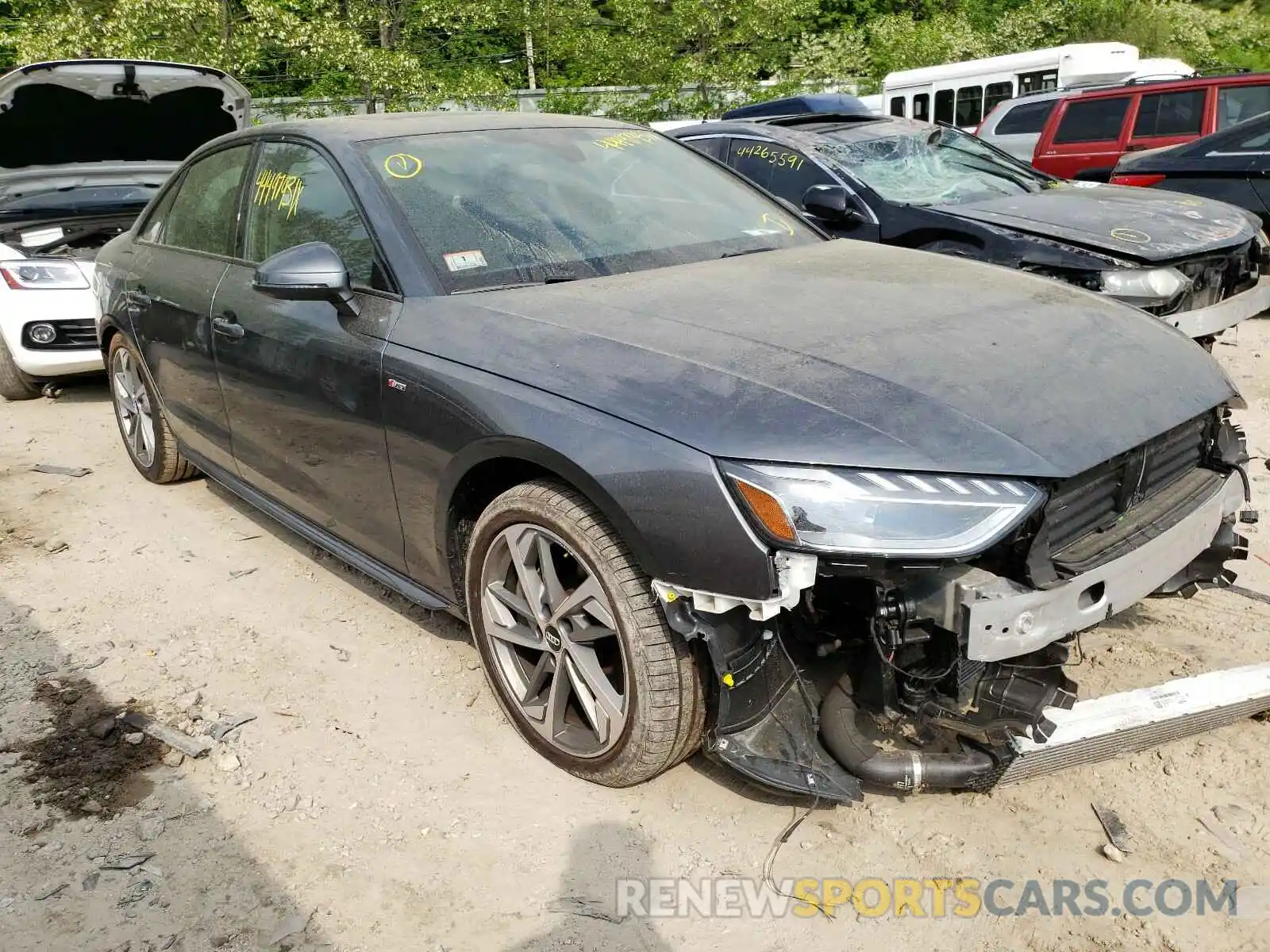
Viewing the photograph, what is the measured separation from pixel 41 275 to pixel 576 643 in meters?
5.65

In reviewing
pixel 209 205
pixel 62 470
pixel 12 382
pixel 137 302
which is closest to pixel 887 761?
pixel 209 205

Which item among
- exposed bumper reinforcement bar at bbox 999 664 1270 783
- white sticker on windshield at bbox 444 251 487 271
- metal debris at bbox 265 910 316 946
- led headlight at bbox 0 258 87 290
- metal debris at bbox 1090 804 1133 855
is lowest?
metal debris at bbox 265 910 316 946

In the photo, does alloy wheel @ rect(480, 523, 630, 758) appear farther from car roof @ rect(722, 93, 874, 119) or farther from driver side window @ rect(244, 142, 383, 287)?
car roof @ rect(722, 93, 874, 119)

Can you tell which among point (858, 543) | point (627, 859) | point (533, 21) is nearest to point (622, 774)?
point (627, 859)

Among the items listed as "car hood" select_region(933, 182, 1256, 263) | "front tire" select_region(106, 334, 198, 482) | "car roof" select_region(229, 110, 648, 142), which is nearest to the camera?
"car roof" select_region(229, 110, 648, 142)

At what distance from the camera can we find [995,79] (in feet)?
58.1

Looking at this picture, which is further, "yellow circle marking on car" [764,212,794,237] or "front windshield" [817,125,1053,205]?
"front windshield" [817,125,1053,205]

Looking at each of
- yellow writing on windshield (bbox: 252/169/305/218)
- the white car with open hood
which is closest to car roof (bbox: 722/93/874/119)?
the white car with open hood

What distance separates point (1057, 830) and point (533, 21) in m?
25.3

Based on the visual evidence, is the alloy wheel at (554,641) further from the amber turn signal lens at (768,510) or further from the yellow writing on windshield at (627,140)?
the yellow writing on windshield at (627,140)

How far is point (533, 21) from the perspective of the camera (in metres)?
24.6

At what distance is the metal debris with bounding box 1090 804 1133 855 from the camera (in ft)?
8.00

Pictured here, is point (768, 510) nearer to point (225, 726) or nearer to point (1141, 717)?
point (1141, 717)

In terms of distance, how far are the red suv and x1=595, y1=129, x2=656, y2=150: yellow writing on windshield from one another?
25.8 feet
